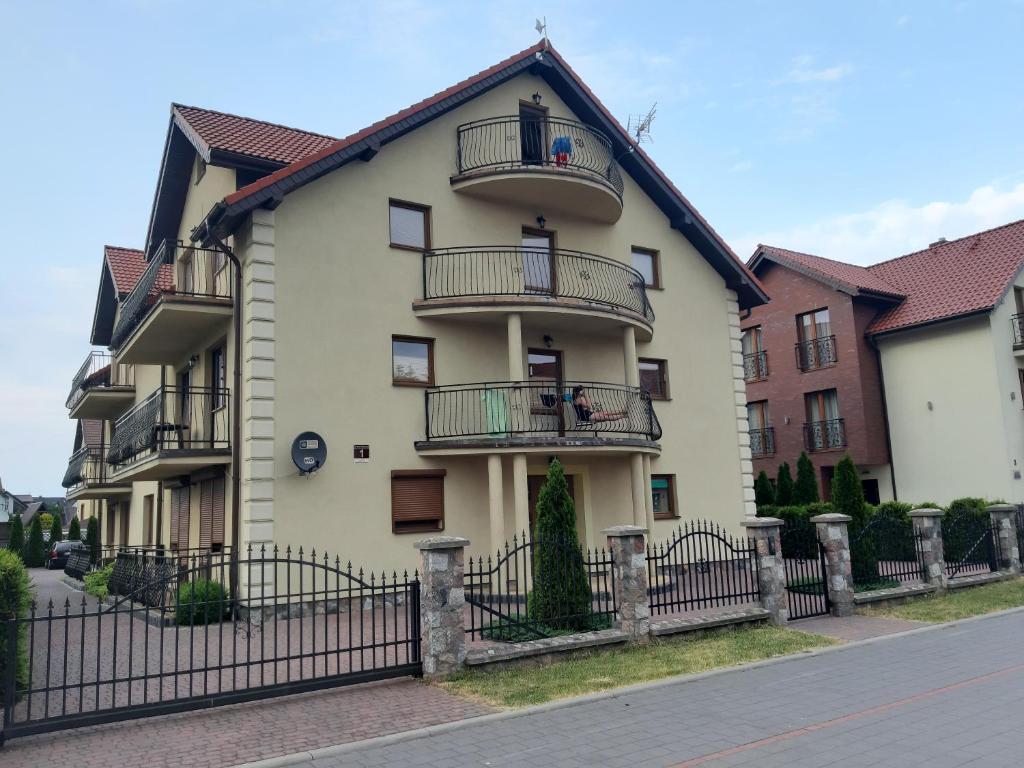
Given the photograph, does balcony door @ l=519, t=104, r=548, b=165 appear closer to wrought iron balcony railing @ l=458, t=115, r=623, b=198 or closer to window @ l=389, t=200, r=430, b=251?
wrought iron balcony railing @ l=458, t=115, r=623, b=198

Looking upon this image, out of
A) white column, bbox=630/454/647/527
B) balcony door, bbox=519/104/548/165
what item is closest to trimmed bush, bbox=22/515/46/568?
balcony door, bbox=519/104/548/165

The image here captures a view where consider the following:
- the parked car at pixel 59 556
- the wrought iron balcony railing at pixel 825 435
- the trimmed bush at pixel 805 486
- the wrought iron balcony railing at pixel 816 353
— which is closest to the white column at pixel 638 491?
the trimmed bush at pixel 805 486

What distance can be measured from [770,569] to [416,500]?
256 inches

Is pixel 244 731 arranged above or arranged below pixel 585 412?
below

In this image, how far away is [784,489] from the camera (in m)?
24.9

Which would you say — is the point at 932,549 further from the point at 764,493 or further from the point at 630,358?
the point at 764,493

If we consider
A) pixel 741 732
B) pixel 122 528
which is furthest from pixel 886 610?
pixel 122 528

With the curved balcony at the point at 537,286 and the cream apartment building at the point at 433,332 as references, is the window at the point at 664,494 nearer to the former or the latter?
the cream apartment building at the point at 433,332

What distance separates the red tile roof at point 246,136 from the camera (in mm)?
14828

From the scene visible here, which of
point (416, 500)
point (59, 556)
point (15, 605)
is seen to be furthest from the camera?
point (59, 556)

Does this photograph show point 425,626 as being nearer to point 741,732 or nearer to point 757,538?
point 741,732

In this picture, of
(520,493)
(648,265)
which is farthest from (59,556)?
(648,265)

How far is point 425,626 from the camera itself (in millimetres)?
8875

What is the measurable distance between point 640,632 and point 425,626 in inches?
120
